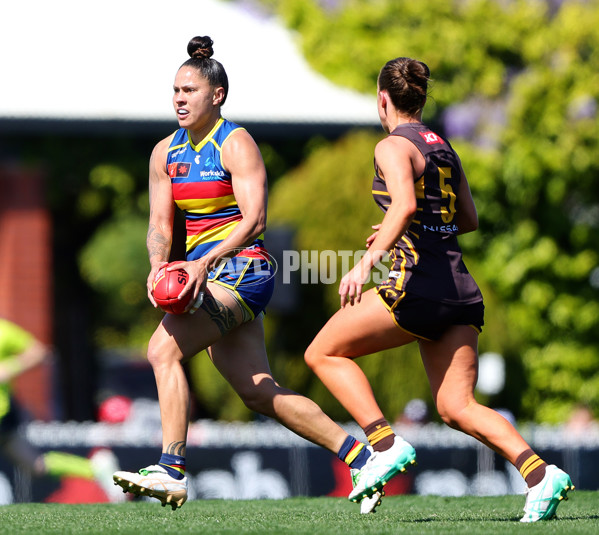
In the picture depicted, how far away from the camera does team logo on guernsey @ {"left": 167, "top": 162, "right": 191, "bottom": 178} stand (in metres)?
5.96

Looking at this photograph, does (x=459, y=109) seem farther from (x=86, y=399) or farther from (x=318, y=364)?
(x=318, y=364)

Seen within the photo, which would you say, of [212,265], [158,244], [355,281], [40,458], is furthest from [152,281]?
[40,458]

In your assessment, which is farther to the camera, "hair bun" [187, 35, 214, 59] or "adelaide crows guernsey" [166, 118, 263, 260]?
"hair bun" [187, 35, 214, 59]

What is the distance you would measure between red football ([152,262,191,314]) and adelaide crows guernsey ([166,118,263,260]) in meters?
0.35

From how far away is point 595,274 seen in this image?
62.9 ft

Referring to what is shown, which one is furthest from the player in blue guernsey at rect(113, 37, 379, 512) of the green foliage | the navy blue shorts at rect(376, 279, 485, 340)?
the green foliage

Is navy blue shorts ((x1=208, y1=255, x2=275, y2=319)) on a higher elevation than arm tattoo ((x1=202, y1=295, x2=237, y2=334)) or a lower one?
higher

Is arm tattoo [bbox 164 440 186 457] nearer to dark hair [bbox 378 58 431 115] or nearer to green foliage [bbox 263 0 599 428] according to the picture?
dark hair [bbox 378 58 431 115]

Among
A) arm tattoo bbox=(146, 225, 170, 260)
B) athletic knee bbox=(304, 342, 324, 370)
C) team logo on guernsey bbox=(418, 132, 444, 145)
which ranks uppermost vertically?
team logo on guernsey bbox=(418, 132, 444, 145)

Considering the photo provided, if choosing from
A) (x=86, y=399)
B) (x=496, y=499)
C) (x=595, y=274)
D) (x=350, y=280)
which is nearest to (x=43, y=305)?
(x=86, y=399)

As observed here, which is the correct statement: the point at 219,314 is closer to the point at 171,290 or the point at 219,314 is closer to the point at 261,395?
the point at 171,290

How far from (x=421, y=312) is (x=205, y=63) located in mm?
1626

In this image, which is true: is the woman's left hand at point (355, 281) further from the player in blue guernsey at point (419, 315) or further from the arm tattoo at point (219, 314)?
the arm tattoo at point (219, 314)

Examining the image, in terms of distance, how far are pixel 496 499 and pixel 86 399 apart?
1360cm
